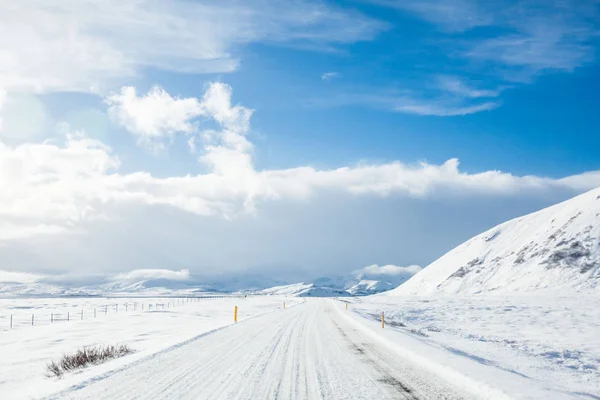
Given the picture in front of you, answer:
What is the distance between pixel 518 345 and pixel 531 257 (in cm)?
12652

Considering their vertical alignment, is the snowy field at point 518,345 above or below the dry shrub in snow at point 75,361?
below

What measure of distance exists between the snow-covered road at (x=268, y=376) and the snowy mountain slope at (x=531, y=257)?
108 metres

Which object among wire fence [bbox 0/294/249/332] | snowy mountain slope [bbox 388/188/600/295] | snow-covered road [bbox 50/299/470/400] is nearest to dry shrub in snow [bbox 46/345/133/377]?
snow-covered road [bbox 50/299/470/400]

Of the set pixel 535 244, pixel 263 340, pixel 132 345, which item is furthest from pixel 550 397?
pixel 535 244

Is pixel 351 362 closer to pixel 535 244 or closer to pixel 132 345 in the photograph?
pixel 132 345

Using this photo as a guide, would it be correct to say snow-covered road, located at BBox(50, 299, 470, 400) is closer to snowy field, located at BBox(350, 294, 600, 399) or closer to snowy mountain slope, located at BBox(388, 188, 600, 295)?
snowy field, located at BBox(350, 294, 600, 399)

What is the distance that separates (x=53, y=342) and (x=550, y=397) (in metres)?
21.5

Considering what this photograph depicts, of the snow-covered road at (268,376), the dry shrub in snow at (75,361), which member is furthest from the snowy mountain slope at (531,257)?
the dry shrub in snow at (75,361)

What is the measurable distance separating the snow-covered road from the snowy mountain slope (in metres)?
108

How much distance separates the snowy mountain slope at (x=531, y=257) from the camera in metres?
113

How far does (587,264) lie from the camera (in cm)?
11206

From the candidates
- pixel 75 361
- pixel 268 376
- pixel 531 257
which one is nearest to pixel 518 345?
pixel 268 376

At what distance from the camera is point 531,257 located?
132500mm

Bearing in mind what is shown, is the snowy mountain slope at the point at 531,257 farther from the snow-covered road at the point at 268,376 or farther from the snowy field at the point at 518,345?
the snow-covered road at the point at 268,376
